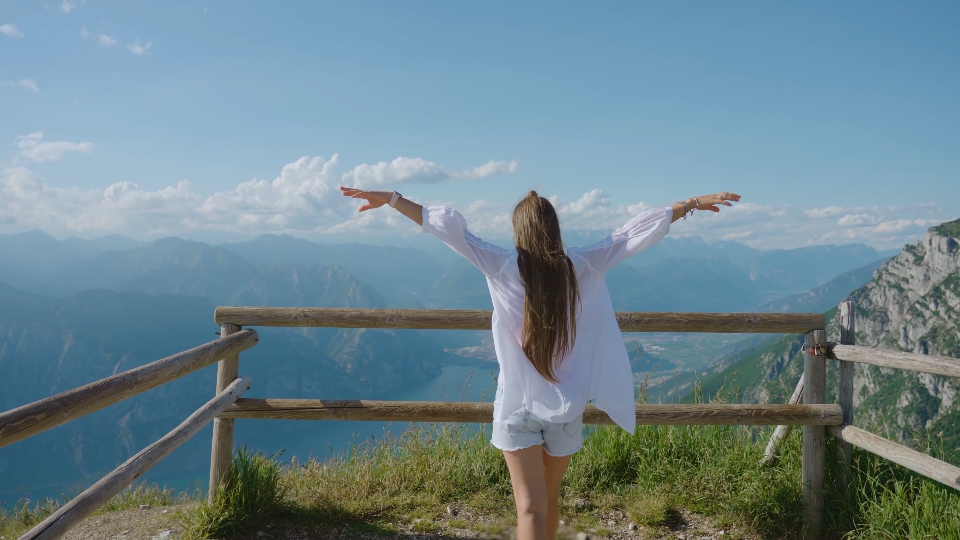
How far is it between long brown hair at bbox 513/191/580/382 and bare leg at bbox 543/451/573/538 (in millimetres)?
381

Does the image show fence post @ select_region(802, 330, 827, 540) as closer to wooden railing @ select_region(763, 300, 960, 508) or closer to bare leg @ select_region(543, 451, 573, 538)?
wooden railing @ select_region(763, 300, 960, 508)

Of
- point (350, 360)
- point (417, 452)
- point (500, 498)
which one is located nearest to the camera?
point (500, 498)

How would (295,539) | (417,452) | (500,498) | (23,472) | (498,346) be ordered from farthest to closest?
1. (23,472)
2. (417,452)
3. (500,498)
4. (295,539)
5. (498,346)

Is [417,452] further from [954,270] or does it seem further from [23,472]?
[23,472]

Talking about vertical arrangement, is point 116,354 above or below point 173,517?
below

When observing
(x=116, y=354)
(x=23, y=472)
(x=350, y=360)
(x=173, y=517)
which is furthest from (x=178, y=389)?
(x=173, y=517)

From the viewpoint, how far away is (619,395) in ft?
8.96

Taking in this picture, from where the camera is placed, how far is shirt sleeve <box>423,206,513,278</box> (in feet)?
8.48

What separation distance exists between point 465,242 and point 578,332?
65 centimetres

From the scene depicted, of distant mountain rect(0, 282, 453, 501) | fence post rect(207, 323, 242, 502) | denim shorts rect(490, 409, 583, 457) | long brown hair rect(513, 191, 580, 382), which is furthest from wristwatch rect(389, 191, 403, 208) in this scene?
distant mountain rect(0, 282, 453, 501)

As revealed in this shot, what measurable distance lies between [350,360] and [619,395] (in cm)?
16519

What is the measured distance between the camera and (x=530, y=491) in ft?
8.05

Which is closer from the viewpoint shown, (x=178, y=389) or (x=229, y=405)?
(x=229, y=405)

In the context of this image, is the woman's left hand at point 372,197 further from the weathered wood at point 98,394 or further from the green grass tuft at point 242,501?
the green grass tuft at point 242,501
